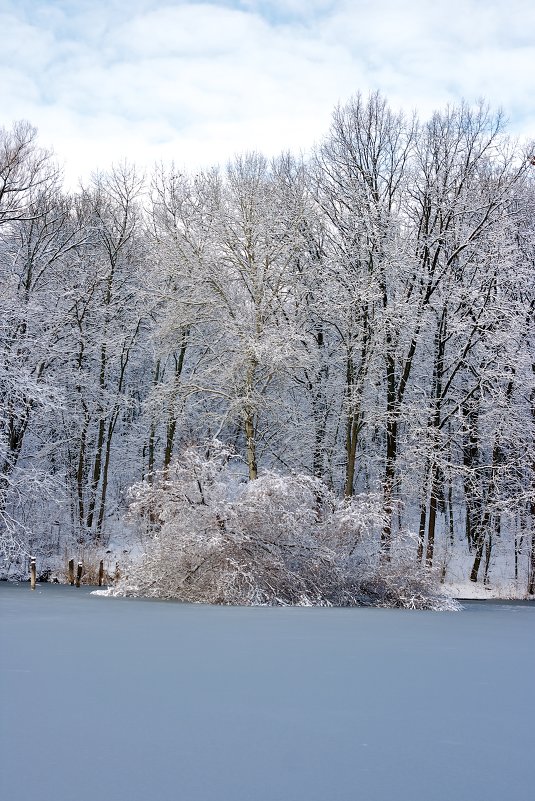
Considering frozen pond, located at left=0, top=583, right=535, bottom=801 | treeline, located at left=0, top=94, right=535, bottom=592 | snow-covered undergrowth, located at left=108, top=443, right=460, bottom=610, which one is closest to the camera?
frozen pond, located at left=0, top=583, right=535, bottom=801

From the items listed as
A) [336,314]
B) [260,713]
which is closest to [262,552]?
[336,314]

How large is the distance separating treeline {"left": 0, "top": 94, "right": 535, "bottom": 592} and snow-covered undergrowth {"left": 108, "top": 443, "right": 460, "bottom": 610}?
11.5 feet

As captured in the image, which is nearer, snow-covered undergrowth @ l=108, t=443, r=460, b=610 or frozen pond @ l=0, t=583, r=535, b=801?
frozen pond @ l=0, t=583, r=535, b=801

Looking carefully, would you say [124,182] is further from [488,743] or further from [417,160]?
[488,743]

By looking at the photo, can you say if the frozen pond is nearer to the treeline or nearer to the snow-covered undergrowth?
the snow-covered undergrowth

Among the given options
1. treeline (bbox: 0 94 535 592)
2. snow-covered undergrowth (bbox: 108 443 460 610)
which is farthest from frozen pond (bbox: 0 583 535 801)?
treeline (bbox: 0 94 535 592)

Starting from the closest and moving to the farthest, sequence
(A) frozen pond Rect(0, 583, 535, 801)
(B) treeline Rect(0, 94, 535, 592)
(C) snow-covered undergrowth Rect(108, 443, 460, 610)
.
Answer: (A) frozen pond Rect(0, 583, 535, 801)
(C) snow-covered undergrowth Rect(108, 443, 460, 610)
(B) treeline Rect(0, 94, 535, 592)

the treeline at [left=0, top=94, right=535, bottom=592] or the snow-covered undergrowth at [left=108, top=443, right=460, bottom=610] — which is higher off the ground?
the treeline at [left=0, top=94, right=535, bottom=592]

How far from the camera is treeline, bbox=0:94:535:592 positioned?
24156mm

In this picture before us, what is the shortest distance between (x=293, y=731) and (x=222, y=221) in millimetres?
19804

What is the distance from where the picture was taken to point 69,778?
5.29 meters

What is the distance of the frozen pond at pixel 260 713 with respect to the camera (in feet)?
17.5

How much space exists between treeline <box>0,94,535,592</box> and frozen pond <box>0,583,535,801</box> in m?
11.2

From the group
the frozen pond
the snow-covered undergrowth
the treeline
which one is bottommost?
the frozen pond
